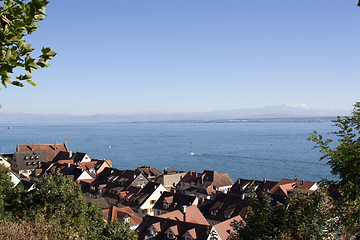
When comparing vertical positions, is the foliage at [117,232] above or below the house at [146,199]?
above

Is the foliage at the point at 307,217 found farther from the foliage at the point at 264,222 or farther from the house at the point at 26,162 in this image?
the house at the point at 26,162

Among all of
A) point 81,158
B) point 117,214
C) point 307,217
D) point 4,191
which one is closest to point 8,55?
point 307,217

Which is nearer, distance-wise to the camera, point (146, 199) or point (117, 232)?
point (117, 232)

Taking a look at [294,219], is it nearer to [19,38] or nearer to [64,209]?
[19,38]

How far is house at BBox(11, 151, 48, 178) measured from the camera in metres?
74.0

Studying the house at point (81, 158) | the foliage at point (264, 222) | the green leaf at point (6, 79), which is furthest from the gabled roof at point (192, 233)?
the house at point (81, 158)

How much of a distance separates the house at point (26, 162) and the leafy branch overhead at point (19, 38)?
7604 centimetres

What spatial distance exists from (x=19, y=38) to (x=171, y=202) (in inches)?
1572

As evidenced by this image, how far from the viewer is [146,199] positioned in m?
45.4

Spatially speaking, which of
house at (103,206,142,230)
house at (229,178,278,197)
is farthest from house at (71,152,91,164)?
house at (103,206,142,230)

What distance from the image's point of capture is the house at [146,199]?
44844 mm

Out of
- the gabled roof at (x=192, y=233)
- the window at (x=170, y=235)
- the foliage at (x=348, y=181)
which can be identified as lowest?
the window at (x=170, y=235)

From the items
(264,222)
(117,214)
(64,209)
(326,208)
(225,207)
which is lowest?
(225,207)

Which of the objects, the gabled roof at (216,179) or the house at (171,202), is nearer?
the house at (171,202)
